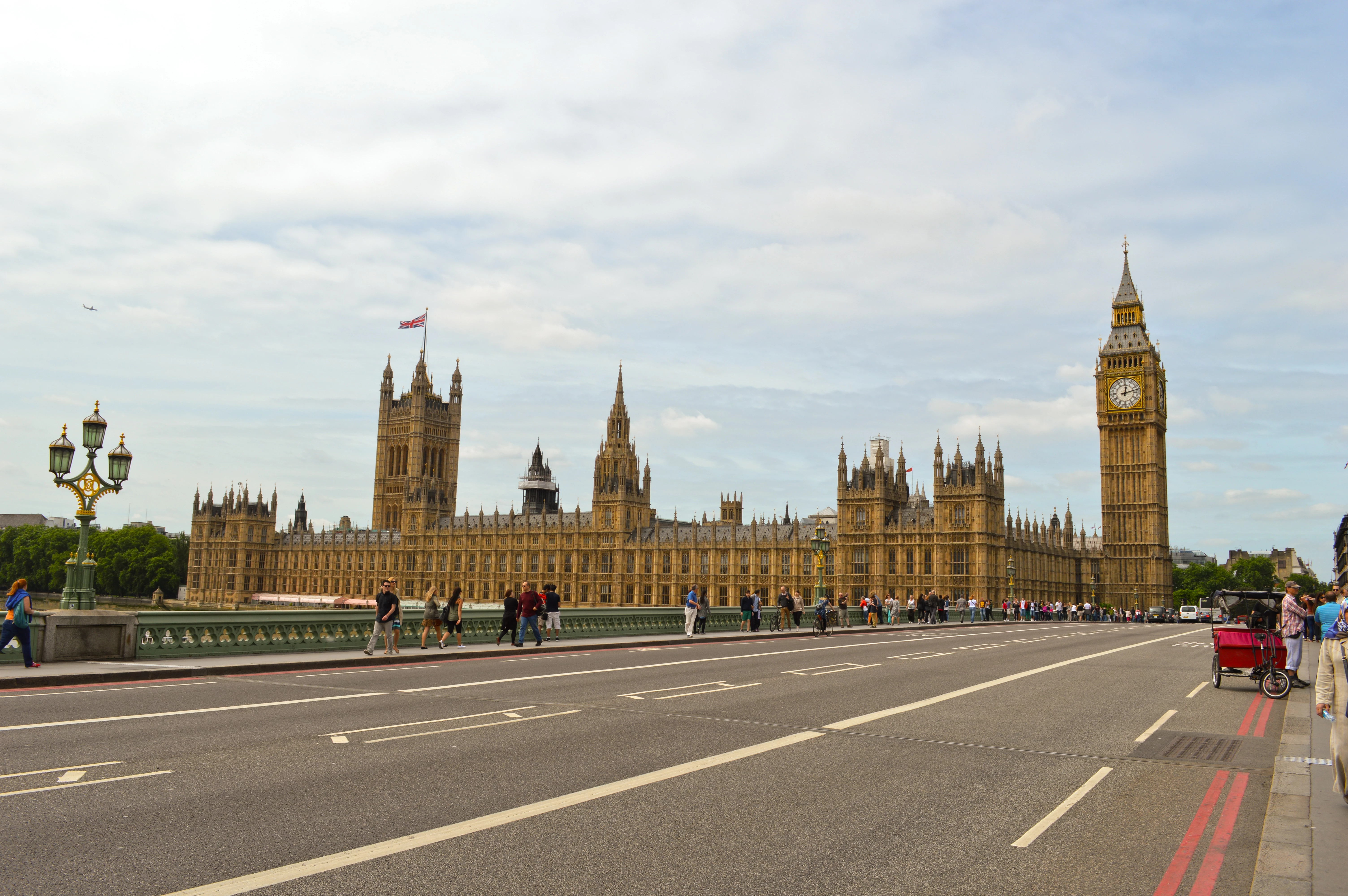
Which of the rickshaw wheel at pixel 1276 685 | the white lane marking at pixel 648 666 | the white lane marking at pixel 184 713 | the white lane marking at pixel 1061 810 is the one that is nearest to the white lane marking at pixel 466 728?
the white lane marking at pixel 184 713

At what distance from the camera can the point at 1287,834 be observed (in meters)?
7.68

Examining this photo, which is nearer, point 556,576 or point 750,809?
point 750,809

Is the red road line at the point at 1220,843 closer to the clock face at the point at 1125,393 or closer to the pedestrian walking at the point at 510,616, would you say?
the pedestrian walking at the point at 510,616

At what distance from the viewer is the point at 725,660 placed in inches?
947

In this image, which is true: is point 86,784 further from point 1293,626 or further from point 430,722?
point 1293,626

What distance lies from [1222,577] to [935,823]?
566 feet

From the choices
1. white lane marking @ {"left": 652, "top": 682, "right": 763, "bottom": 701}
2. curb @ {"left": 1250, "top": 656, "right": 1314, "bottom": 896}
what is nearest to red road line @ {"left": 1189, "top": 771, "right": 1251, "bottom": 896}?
curb @ {"left": 1250, "top": 656, "right": 1314, "bottom": 896}

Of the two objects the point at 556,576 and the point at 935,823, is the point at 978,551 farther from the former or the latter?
the point at 935,823

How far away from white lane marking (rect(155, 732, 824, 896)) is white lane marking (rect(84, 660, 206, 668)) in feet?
41.6

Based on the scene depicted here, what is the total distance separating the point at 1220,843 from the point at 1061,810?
4.19ft

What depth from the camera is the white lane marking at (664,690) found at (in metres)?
15.8

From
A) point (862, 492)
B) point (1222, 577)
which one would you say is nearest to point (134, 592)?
point (862, 492)

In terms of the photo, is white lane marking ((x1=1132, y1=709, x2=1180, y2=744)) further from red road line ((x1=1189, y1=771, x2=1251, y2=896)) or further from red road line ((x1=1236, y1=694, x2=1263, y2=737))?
red road line ((x1=1189, y1=771, x2=1251, y2=896))

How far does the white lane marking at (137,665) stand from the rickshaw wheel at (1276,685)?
2019 cm
